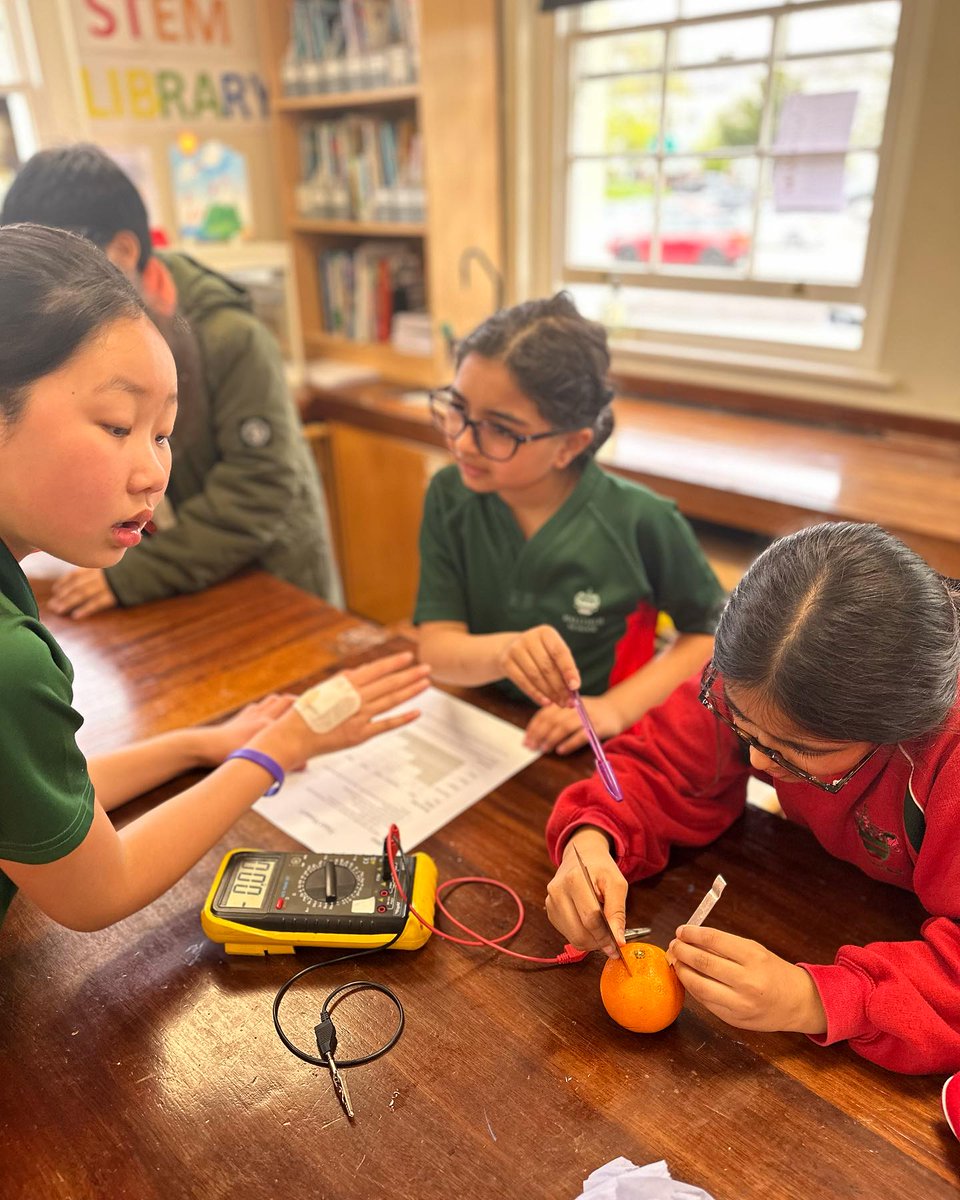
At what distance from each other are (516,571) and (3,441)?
2.70ft

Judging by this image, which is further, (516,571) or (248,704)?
(516,571)

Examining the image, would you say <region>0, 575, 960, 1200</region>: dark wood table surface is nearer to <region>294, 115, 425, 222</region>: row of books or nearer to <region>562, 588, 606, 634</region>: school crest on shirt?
<region>562, 588, 606, 634</region>: school crest on shirt

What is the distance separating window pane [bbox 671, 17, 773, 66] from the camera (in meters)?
2.51

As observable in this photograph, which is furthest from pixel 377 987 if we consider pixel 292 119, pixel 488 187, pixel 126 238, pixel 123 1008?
pixel 292 119

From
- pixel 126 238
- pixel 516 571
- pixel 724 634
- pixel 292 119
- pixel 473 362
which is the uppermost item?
pixel 292 119

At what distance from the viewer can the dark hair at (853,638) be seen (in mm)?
712

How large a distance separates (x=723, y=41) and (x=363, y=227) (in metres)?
1.32

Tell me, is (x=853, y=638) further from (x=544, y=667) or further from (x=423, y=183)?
(x=423, y=183)

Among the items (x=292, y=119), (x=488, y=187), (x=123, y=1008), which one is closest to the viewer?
(x=123, y=1008)

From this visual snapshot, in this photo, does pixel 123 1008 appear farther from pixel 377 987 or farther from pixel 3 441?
pixel 3 441

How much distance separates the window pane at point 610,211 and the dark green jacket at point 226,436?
5.24ft

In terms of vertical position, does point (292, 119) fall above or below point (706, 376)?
above

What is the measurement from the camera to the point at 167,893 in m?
0.92

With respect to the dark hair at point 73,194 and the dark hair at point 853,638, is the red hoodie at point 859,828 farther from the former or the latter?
the dark hair at point 73,194
